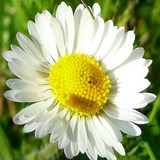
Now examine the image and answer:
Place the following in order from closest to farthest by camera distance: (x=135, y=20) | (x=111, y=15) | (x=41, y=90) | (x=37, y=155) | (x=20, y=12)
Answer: (x=41, y=90) → (x=37, y=155) → (x=20, y=12) → (x=111, y=15) → (x=135, y=20)

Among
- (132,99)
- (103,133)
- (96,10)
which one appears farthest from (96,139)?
(96,10)

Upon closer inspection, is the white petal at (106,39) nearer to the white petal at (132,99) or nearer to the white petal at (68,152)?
the white petal at (132,99)

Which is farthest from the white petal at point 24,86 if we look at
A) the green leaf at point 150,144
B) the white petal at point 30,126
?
the green leaf at point 150,144

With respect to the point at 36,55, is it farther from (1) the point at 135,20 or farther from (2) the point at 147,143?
(1) the point at 135,20

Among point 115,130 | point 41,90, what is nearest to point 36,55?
point 41,90

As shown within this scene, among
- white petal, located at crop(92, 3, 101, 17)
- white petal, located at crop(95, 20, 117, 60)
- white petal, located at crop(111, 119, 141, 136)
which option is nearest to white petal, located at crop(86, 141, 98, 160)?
white petal, located at crop(111, 119, 141, 136)

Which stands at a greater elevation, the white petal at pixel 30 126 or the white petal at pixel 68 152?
the white petal at pixel 30 126

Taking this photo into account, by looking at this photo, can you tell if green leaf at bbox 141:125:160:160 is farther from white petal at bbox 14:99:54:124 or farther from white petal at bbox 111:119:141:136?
white petal at bbox 14:99:54:124
